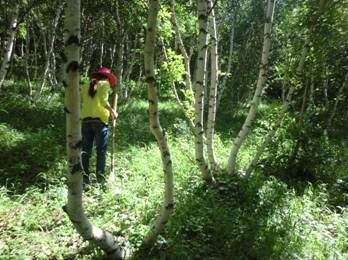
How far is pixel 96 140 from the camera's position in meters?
6.57

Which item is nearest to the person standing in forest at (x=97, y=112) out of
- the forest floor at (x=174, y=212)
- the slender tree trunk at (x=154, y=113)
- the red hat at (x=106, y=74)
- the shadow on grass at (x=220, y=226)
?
the red hat at (x=106, y=74)

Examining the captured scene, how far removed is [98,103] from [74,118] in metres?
3.40

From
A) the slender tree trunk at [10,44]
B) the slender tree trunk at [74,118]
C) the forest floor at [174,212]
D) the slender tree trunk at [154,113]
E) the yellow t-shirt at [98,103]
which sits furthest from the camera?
the slender tree trunk at [10,44]

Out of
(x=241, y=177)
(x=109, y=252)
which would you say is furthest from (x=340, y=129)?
(x=109, y=252)

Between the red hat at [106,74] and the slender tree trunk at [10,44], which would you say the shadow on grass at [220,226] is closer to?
the red hat at [106,74]

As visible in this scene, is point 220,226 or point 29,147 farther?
point 29,147

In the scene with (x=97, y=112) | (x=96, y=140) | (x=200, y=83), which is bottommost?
(x=96, y=140)

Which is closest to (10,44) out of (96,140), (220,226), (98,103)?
(98,103)

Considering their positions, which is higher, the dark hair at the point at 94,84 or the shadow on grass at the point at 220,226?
the dark hair at the point at 94,84

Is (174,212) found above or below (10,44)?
below

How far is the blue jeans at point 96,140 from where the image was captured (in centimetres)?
649

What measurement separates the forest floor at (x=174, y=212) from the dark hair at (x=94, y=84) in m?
1.49

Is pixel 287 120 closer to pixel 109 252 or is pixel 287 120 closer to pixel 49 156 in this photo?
pixel 49 156

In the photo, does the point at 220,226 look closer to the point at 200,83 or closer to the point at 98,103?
the point at 200,83
